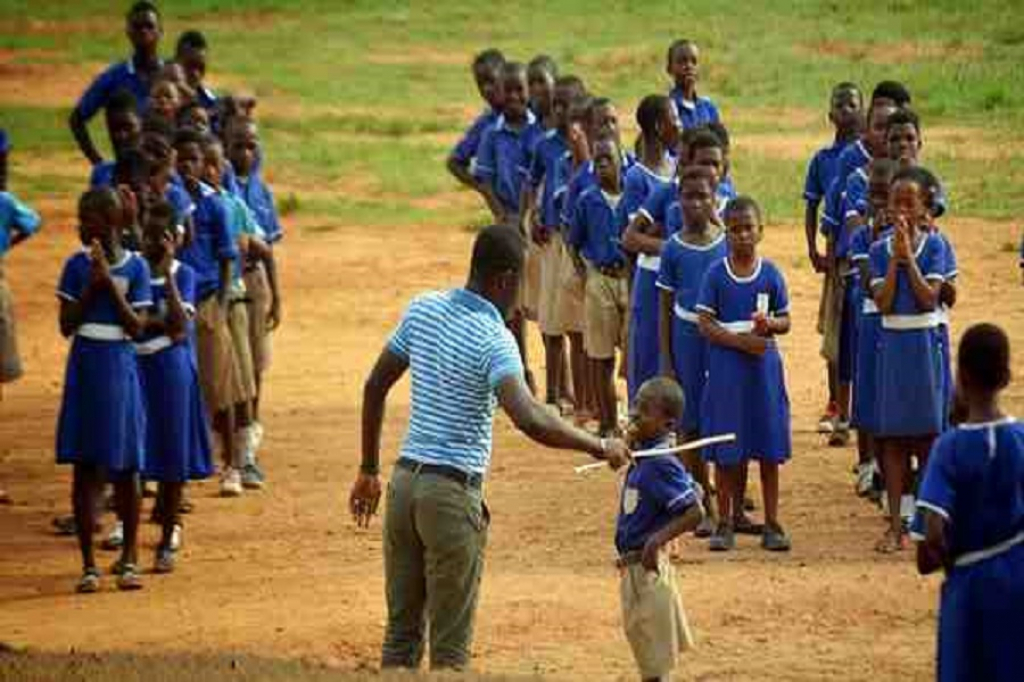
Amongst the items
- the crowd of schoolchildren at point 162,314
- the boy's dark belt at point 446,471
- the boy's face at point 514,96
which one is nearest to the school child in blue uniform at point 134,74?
the crowd of schoolchildren at point 162,314

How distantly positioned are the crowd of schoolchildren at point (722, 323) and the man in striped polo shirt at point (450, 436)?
0.68m

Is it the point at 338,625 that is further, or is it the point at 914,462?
the point at 914,462

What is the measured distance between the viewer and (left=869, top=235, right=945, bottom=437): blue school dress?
12789 millimetres

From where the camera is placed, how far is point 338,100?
34.4m

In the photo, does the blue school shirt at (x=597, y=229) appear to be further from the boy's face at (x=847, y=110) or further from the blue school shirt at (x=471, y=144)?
the blue school shirt at (x=471, y=144)

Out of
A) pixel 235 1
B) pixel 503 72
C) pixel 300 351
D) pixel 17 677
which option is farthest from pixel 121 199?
pixel 235 1

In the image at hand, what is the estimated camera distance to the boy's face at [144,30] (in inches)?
689

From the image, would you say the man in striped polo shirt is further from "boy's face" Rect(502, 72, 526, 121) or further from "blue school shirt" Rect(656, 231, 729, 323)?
"boy's face" Rect(502, 72, 526, 121)

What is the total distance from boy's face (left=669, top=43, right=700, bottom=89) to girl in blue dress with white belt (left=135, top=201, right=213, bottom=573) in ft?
15.0

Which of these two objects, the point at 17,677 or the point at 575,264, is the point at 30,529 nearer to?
the point at 575,264

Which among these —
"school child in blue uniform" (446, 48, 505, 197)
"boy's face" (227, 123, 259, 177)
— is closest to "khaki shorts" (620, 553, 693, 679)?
"boy's face" (227, 123, 259, 177)

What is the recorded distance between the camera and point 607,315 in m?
15.9

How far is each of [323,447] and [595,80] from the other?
55.8 feet

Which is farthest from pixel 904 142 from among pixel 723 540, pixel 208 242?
pixel 208 242
